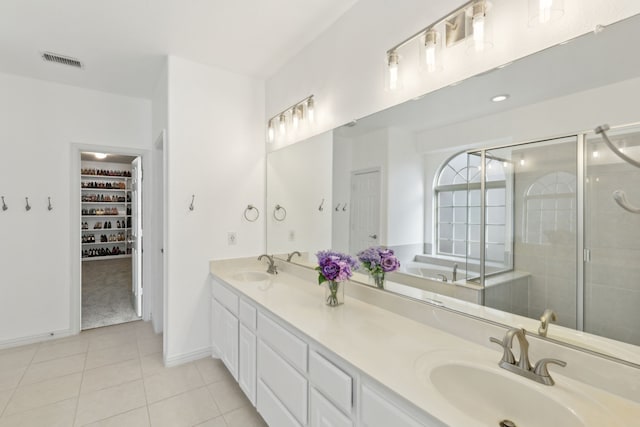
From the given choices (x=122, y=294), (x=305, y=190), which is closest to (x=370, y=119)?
(x=305, y=190)

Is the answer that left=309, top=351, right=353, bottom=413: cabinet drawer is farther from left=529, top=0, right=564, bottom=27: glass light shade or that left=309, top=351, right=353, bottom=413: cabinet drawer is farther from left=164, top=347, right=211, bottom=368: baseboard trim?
left=164, top=347, right=211, bottom=368: baseboard trim

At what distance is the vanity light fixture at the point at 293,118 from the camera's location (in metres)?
2.45

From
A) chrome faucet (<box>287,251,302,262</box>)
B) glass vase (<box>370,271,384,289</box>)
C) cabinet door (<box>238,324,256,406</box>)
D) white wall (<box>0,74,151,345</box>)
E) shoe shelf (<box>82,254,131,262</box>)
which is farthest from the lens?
shoe shelf (<box>82,254,131,262</box>)

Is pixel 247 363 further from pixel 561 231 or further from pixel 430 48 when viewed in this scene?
pixel 430 48

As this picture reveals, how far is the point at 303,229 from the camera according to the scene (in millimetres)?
2701

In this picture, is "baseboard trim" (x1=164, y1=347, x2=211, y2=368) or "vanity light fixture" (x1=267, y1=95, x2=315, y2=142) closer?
"vanity light fixture" (x1=267, y1=95, x2=315, y2=142)

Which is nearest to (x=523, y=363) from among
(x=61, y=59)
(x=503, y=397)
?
(x=503, y=397)

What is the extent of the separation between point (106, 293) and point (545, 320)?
581 centimetres

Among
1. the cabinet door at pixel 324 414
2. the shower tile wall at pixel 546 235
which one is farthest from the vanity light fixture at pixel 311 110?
the cabinet door at pixel 324 414

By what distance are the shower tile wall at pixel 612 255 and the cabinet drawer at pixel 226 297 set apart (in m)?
2.03

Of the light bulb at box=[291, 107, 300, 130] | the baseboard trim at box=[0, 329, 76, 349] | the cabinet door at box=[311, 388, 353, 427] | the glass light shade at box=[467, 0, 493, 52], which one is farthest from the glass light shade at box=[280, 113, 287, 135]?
the baseboard trim at box=[0, 329, 76, 349]

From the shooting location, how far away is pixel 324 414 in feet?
4.31

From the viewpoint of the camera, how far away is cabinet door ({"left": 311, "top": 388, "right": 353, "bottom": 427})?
1.22 metres

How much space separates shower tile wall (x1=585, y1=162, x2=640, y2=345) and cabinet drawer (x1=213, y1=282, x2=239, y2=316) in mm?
2025
